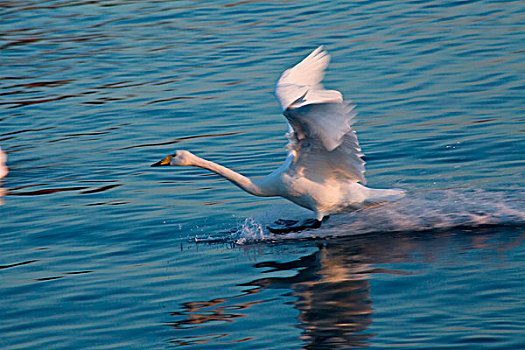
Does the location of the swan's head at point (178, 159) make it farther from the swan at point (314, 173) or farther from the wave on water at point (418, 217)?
Answer: the wave on water at point (418, 217)

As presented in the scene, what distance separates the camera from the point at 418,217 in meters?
9.28

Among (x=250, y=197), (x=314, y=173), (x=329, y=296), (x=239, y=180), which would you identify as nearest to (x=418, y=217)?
(x=314, y=173)

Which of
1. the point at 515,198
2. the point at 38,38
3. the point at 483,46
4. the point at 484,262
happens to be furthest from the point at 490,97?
the point at 38,38

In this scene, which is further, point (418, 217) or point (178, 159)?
point (418, 217)

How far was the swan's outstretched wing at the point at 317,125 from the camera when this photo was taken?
7340mm

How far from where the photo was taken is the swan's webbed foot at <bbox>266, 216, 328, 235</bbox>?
30.3 feet

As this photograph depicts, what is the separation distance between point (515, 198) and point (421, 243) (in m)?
1.35

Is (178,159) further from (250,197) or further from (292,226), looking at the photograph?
(250,197)

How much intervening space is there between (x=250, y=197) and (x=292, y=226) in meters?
1.16

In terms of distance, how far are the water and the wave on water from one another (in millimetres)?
27

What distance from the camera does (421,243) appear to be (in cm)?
850

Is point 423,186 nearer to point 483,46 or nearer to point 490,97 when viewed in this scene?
point 490,97

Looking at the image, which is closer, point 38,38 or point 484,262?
point 484,262

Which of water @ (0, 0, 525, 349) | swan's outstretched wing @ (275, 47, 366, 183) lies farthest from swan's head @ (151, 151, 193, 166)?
swan's outstretched wing @ (275, 47, 366, 183)
